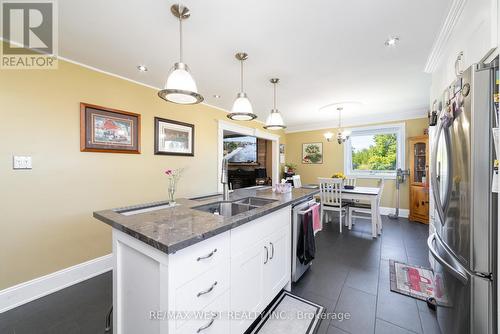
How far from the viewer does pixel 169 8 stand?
142 cm

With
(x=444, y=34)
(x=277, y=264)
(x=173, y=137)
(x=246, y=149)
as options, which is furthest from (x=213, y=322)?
(x=246, y=149)

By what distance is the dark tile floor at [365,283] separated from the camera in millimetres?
1524

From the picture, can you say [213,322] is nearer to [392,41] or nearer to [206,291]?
[206,291]

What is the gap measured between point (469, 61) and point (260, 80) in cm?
196

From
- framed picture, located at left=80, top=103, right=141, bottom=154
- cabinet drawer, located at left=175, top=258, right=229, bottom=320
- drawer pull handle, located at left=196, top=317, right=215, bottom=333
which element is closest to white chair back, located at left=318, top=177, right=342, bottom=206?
cabinet drawer, located at left=175, top=258, right=229, bottom=320

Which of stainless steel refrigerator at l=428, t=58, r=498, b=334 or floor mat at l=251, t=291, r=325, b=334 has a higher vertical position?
stainless steel refrigerator at l=428, t=58, r=498, b=334

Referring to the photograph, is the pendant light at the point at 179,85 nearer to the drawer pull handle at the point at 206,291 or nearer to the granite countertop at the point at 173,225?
the granite countertop at the point at 173,225

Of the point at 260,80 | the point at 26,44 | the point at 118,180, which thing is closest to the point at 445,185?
the point at 260,80

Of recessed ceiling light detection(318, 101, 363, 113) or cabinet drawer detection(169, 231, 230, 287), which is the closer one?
cabinet drawer detection(169, 231, 230, 287)

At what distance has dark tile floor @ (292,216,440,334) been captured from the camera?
5.00ft

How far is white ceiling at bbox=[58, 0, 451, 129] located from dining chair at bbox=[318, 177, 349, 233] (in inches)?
64.3

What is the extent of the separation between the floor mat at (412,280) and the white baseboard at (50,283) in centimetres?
323

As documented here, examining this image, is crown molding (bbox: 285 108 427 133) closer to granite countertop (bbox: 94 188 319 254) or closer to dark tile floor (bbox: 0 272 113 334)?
granite countertop (bbox: 94 188 319 254)

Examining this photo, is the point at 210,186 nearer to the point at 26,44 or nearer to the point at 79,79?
the point at 79,79
